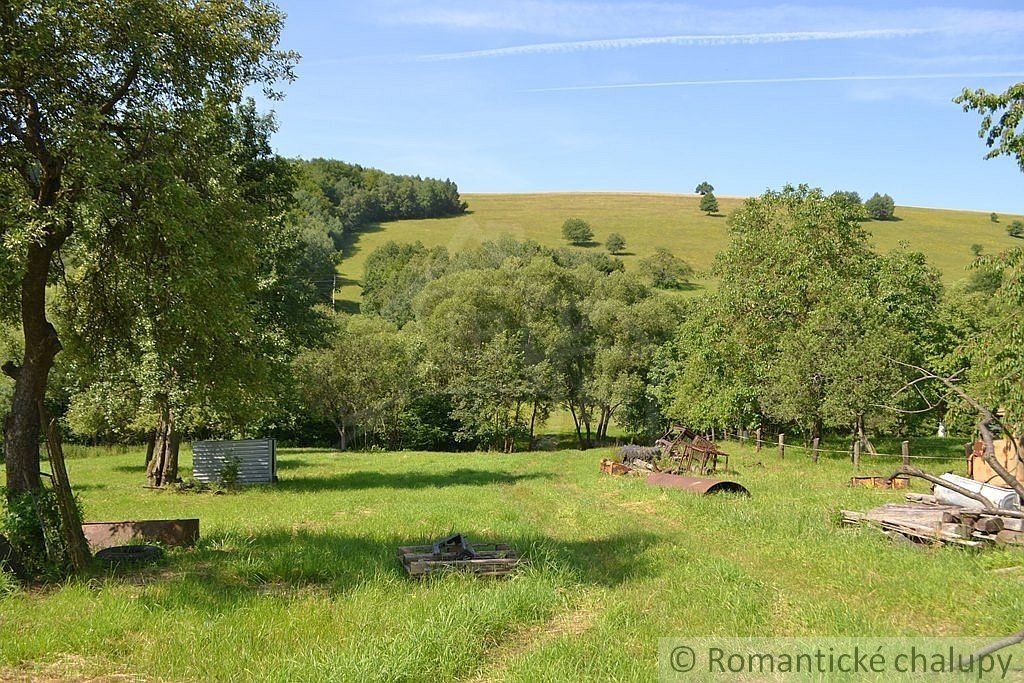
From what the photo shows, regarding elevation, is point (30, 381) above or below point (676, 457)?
above

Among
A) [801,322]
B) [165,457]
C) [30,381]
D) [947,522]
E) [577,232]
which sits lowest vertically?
[165,457]

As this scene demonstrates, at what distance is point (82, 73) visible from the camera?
11.6 metres

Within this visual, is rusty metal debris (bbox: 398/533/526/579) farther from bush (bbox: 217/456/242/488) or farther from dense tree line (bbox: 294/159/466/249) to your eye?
dense tree line (bbox: 294/159/466/249)

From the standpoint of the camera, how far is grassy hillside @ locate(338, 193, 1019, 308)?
95.2m

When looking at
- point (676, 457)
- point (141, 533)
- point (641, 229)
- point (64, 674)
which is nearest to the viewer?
point (64, 674)

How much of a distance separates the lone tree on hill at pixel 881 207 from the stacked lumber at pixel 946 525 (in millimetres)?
112766

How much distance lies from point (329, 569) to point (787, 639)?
6745 mm

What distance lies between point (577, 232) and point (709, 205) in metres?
31.6

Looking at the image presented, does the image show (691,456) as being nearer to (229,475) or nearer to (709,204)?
(229,475)

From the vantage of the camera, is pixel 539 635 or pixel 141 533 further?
pixel 141 533

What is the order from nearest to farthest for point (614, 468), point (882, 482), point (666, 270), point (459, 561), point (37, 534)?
point (37, 534) < point (459, 561) < point (882, 482) < point (614, 468) < point (666, 270)

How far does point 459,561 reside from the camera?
1109cm

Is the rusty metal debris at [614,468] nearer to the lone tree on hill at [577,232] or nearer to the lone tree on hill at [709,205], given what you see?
the lone tree on hill at [577,232]
